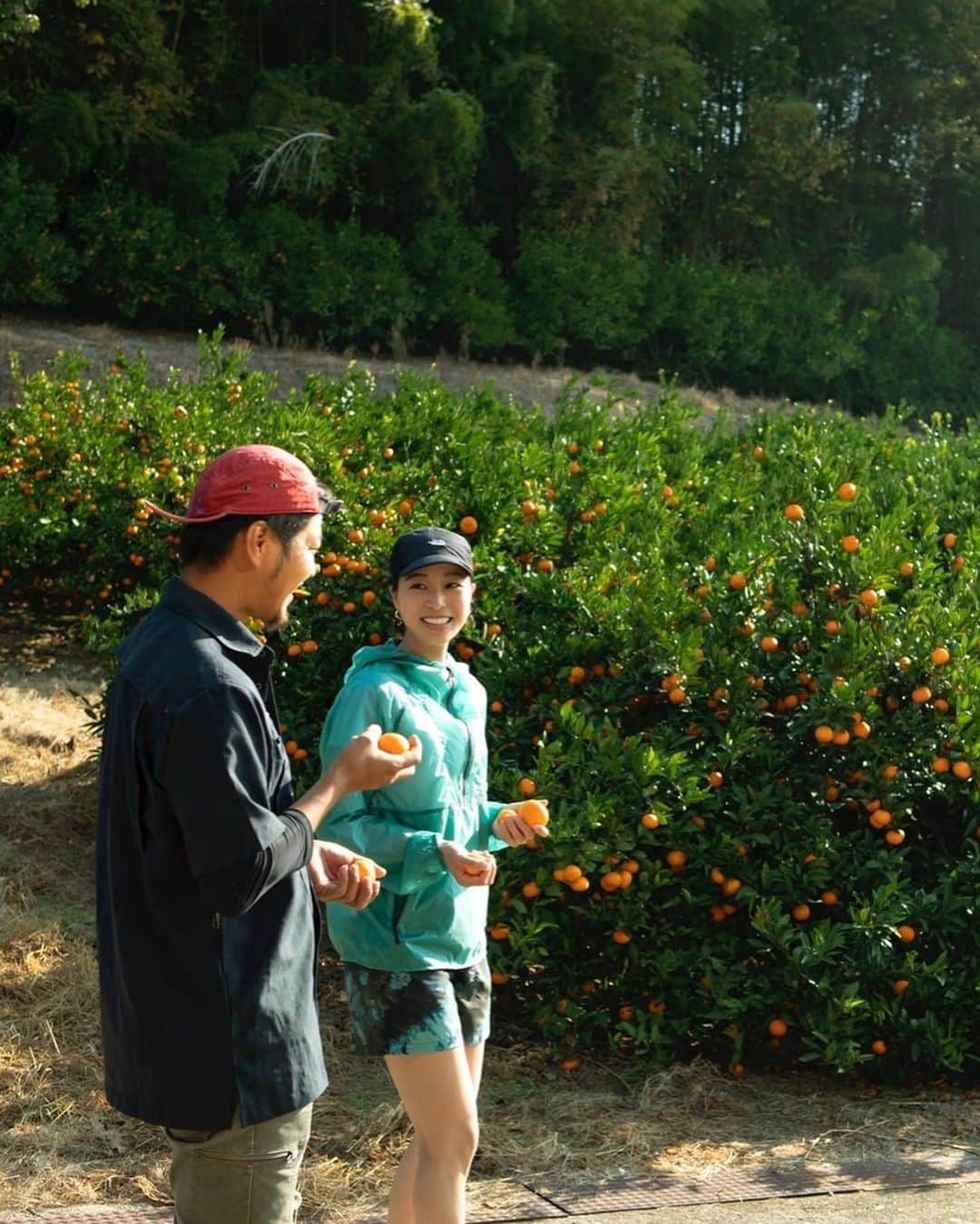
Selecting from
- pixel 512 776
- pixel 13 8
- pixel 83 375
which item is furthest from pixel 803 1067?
pixel 83 375

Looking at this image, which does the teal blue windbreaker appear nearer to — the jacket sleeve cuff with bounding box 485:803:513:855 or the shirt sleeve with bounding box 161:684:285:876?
the jacket sleeve cuff with bounding box 485:803:513:855

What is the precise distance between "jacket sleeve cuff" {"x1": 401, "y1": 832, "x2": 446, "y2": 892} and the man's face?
2.38 feet

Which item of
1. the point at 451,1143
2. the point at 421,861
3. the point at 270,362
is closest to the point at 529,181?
the point at 270,362

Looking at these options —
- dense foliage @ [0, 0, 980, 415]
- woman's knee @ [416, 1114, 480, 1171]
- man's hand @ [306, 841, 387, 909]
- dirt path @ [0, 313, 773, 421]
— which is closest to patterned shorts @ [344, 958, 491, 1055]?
woman's knee @ [416, 1114, 480, 1171]

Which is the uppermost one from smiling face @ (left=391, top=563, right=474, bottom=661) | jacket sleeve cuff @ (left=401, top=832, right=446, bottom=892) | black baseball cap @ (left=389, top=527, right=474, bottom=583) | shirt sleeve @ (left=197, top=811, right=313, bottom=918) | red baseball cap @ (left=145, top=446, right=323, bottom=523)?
red baseball cap @ (left=145, top=446, right=323, bottom=523)

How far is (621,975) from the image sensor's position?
4852mm

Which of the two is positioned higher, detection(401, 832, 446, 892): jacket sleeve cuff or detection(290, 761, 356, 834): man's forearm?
detection(290, 761, 356, 834): man's forearm

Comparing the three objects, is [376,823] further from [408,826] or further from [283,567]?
[283,567]

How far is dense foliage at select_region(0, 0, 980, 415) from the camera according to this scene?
20.0 metres

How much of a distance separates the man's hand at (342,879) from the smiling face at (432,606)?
78cm

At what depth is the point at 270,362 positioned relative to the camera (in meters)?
19.7

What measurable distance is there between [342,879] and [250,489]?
677 millimetres

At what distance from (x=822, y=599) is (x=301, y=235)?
1706 centimetres

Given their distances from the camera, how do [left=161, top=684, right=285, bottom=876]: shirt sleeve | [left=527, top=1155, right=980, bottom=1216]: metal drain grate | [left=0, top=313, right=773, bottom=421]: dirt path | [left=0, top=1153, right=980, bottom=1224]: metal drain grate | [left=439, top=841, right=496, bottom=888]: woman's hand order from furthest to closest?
[left=0, top=313, right=773, bottom=421]: dirt path
[left=527, top=1155, right=980, bottom=1216]: metal drain grate
[left=0, top=1153, right=980, bottom=1224]: metal drain grate
[left=439, top=841, right=496, bottom=888]: woman's hand
[left=161, top=684, right=285, bottom=876]: shirt sleeve
